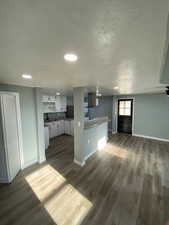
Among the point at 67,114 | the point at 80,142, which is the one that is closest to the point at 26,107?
the point at 80,142

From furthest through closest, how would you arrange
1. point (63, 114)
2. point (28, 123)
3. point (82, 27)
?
point (63, 114) < point (28, 123) < point (82, 27)

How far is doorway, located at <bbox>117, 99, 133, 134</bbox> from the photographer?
19.3 feet

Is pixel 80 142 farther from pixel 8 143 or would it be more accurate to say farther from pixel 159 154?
pixel 159 154

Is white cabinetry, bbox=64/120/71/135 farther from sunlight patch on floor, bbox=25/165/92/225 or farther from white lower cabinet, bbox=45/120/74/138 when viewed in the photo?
sunlight patch on floor, bbox=25/165/92/225

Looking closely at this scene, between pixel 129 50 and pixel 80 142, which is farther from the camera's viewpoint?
pixel 80 142

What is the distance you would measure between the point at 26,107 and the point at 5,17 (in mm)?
2601

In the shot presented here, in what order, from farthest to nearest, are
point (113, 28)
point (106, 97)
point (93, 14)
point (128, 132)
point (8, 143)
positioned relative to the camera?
point (106, 97), point (128, 132), point (8, 143), point (113, 28), point (93, 14)

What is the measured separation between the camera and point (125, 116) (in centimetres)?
603

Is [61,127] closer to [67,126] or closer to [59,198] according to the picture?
[67,126]

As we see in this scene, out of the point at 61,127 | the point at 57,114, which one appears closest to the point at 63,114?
the point at 57,114

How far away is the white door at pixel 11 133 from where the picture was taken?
7.54ft

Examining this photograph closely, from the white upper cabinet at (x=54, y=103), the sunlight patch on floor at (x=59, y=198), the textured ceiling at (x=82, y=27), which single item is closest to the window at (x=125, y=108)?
the white upper cabinet at (x=54, y=103)

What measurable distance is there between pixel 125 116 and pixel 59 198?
17.0ft

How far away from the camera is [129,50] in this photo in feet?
3.07
